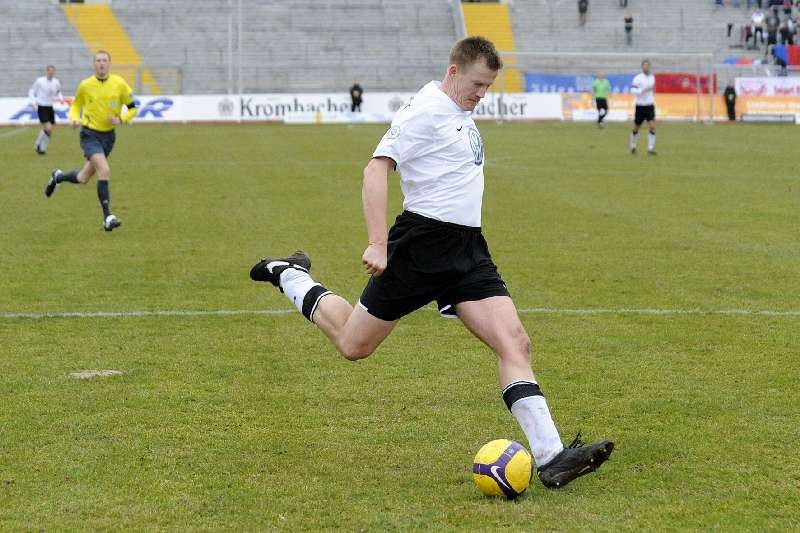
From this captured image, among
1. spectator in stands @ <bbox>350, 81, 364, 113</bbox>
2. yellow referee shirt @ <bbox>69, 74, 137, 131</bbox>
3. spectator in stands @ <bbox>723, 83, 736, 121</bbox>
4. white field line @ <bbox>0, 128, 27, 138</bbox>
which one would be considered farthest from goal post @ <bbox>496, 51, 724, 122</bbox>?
yellow referee shirt @ <bbox>69, 74, 137, 131</bbox>

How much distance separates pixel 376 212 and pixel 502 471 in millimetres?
1312

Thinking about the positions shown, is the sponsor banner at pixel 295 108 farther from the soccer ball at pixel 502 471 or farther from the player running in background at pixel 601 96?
the soccer ball at pixel 502 471

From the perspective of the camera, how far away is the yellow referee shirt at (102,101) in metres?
15.5

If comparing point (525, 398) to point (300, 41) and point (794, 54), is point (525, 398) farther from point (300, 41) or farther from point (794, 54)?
point (300, 41)

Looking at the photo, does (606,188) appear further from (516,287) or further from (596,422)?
(596,422)

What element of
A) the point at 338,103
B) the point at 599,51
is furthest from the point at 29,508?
the point at 599,51

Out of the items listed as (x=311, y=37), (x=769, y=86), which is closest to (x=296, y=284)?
(x=769, y=86)

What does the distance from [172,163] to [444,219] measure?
70.4 feet

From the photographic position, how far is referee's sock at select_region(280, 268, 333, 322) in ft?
21.4

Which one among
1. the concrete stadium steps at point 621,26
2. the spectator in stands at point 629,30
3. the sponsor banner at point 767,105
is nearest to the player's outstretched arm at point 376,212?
the sponsor banner at point 767,105

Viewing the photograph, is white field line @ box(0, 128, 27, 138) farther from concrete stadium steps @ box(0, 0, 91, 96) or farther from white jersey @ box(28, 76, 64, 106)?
concrete stadium steps @ box(0, 0, 91, 96)

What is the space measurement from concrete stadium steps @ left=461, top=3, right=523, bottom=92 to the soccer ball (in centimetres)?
5334

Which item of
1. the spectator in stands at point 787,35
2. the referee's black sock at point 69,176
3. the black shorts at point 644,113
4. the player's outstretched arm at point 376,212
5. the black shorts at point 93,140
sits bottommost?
the black shorts at point 644,113

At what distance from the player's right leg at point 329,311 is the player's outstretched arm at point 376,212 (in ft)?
1.41
